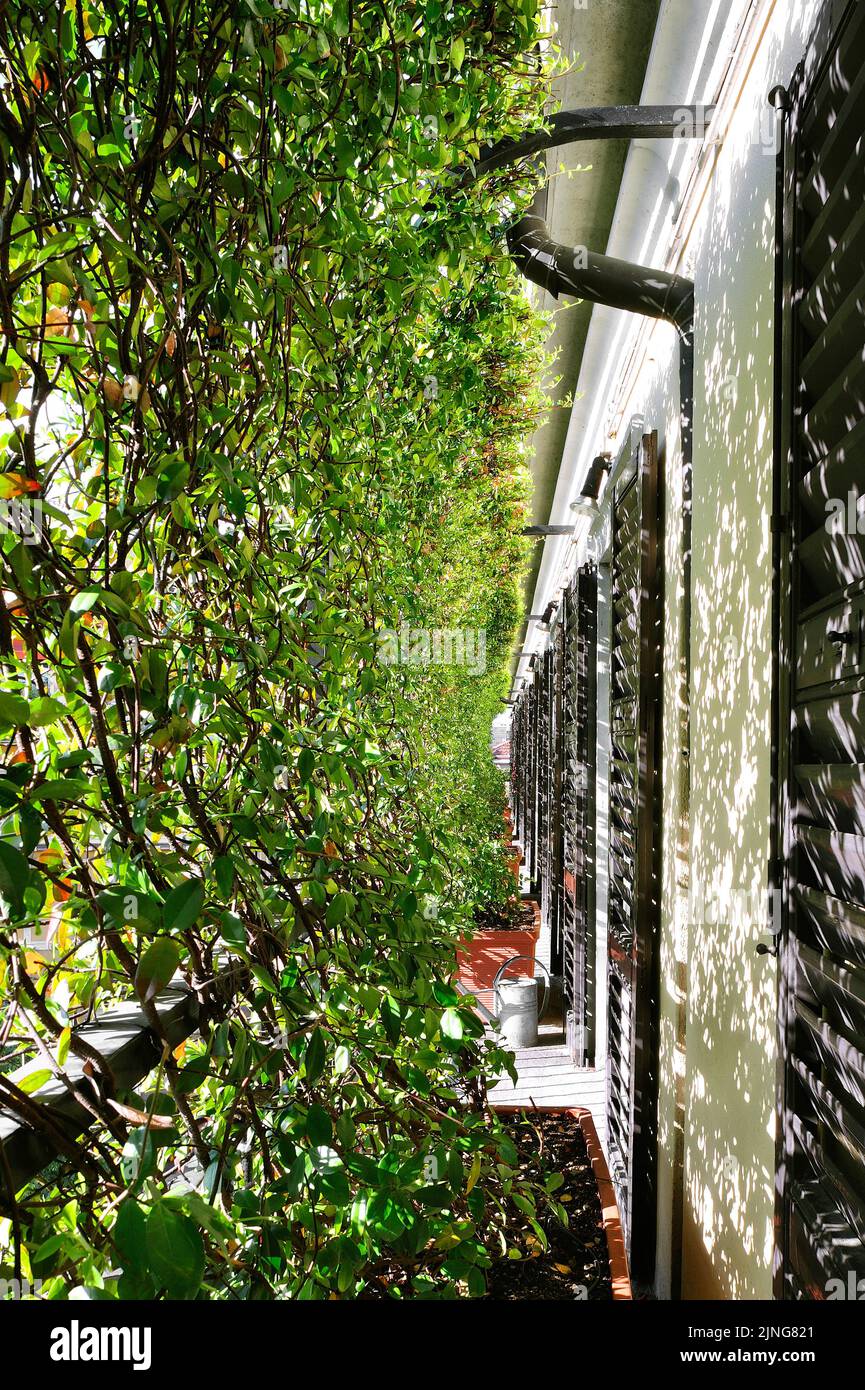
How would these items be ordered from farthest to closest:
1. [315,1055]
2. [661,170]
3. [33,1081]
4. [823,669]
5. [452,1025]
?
[661,170]
[823,669]
[452,1025]
[315,1055]
[33,1081]

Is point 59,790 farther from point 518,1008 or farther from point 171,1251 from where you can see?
point 518,1008

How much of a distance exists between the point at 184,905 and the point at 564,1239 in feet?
10.0

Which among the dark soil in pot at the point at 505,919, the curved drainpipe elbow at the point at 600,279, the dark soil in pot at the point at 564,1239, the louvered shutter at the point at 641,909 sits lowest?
the dark soil in pot at the point at 564,1239

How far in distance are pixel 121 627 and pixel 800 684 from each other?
1067mm

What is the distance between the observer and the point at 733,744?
2.13 m

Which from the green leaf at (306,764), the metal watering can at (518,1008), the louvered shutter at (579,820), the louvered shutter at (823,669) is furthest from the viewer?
the metal watering can at (518,1008)

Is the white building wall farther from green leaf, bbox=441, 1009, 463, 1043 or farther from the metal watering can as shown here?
Answer: the metal watering can

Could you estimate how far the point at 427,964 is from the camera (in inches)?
47.6

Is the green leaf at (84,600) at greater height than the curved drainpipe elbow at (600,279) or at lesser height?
lesser

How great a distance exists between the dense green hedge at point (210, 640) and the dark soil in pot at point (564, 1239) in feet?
4.69

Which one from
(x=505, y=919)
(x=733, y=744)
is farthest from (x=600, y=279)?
(x=505, y=919)

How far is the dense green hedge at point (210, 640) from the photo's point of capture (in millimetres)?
781

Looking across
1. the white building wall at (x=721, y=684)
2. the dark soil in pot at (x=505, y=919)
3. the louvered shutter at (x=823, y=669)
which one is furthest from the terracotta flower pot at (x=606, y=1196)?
the dark soil in pot at (x=505, y=919)

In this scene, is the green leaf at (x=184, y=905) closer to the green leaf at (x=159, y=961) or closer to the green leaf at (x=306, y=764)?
the green leaf at (x=159, y=961)
